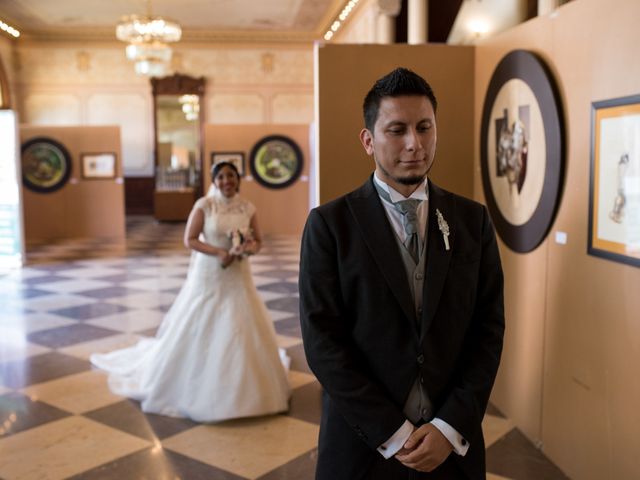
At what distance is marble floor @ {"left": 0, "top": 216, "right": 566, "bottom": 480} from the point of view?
3.62 meters

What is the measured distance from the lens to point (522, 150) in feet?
12.2

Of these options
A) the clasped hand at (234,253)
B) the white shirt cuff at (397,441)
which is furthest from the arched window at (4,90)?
the white shirt cuff at (397,441)

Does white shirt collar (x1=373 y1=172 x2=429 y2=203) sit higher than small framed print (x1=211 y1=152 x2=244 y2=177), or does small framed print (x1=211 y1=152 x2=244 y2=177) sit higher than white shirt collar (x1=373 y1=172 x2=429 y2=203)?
small framed print (x1=211 y1=152 x2=244 y2=177)

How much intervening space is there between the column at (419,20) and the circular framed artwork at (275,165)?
361 inches

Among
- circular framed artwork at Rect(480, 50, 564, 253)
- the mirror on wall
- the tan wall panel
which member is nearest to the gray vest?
circular framed artwork at Rect(480, 50, 564, 253)

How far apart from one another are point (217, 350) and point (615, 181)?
8.62 feet

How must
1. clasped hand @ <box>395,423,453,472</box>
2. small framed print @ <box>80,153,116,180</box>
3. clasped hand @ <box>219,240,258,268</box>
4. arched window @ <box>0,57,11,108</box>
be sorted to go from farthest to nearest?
arched window @ <box>0,57,11,108</box> → small framed print @ <box>80,153,116,180</box> → clasped hand @ <box>219,240,258,268</box> → clasped hand @ <box>395,423,453,472</box>

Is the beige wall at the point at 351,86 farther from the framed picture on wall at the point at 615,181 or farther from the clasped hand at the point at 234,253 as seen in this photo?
the framed picture on wall at the point at 615,181

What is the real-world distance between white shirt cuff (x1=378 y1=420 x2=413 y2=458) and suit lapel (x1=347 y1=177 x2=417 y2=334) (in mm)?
263

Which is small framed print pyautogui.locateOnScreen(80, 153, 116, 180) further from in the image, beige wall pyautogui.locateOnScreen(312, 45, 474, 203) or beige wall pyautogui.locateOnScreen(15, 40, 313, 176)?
beige wall pyautogui.locateOnScreen(312, 45, 474, 203)

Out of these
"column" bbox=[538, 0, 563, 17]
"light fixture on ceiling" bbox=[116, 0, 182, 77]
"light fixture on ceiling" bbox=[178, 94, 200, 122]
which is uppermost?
"light fixture on ceiling" bbox=[116, 0, 182, 77]

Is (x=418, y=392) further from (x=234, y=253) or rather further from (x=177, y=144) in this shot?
(x=177, y=144)

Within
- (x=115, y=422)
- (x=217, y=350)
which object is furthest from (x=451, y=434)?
(x=115, y=422)

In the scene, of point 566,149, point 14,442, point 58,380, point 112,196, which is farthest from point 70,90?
point 566,149
